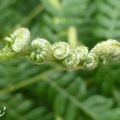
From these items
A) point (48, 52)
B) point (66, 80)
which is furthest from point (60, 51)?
point (66, 80)

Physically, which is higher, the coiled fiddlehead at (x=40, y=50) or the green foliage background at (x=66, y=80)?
the green foliage background at (x=66, y=80)

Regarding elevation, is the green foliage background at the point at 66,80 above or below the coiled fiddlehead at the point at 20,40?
above

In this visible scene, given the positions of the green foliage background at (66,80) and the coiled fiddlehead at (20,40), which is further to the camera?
the green foliage background at (66,80)

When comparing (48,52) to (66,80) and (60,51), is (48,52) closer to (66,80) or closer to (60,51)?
(60,51)

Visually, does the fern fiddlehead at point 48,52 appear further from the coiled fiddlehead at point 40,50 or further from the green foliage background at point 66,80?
the green foliage background at point 66,80

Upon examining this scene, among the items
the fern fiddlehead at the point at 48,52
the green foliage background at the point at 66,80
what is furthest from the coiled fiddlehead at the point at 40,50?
the green foliage background at the point at 66,80

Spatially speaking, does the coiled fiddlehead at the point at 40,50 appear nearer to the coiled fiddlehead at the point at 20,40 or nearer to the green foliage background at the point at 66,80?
the coiled fiddlehead at the point at 20,40

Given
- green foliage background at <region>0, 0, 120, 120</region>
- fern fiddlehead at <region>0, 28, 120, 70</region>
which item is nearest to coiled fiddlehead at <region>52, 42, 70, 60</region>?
fern fiddlehead at <region>0, 28, 120, 70</region>

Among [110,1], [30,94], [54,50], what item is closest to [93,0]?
[110,1]

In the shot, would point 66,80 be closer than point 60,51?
No
